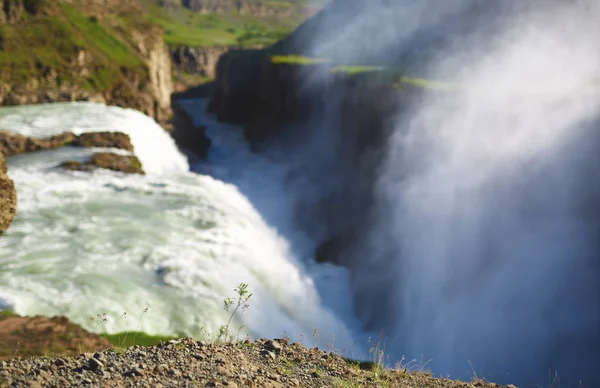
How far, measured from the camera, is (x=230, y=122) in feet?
148

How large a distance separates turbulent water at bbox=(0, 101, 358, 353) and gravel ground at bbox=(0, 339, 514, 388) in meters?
0.54

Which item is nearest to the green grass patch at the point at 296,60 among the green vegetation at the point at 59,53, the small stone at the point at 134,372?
the green vegetation at the point at 59,53

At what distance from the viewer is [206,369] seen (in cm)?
425

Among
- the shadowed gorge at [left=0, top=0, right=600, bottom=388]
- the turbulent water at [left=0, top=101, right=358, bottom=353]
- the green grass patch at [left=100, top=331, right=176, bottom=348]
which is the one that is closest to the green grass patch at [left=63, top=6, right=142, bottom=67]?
the shadowed gorge at [left=0, top=0, right=600, bottom=388]

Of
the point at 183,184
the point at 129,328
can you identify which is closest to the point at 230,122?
the point at 183,184

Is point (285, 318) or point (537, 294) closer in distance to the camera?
point (285, 318)

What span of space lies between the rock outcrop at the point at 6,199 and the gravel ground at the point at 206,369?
8652 millimetres

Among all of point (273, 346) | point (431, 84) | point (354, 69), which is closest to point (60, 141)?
point (354, 69)

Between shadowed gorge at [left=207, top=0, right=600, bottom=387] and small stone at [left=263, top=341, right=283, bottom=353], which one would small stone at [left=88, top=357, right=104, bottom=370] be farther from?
shadowed gorge at [left=207, top=0, right=600, bottom=387]

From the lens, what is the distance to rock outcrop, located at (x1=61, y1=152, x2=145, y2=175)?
17.0 m

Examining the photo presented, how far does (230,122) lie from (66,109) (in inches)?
853

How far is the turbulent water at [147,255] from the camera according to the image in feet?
31.7

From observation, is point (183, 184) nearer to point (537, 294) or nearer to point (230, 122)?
point (537, 294)

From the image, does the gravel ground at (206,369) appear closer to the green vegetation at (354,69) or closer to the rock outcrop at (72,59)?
the green vegetation at (354,69)
